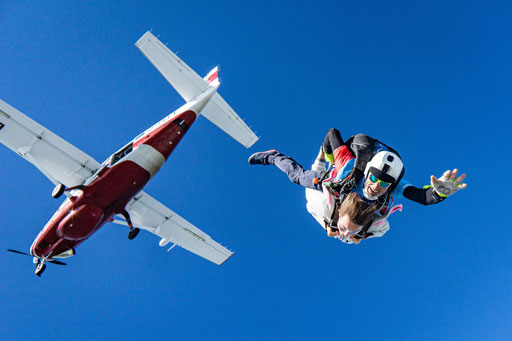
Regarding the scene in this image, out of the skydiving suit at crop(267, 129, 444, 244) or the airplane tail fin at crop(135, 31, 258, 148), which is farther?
the airplane tail fin at crop(135, 31, 258, 148)

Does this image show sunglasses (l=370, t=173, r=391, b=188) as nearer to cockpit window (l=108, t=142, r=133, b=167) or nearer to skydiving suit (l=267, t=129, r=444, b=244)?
skydiving suit (l=267, t=129, r=444, b=244)

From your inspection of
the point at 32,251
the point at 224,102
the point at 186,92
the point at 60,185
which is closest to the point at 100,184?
the point at 60,185

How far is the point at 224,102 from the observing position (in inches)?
673

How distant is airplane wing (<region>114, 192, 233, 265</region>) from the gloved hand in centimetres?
1462

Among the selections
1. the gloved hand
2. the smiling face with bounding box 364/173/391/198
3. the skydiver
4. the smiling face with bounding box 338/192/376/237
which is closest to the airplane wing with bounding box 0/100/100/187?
the skydiver

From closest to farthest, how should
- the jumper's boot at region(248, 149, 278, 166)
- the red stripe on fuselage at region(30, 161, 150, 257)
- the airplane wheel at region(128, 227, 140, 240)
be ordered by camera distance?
the jumper's boot at region(248, 149, 278, 166), the red stripe on fuselage at region(30, 161, 150, 257), the airplane wheel at region(128, 227, 140, 240)

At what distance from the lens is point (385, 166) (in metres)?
5.82

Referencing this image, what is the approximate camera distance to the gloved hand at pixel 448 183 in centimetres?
568

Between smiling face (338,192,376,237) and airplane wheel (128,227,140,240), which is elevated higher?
smiling face (338,192,376,237)

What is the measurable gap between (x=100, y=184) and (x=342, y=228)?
10.9 m

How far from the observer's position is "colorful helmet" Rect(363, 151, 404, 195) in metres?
5.77

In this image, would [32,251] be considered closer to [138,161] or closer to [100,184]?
[100,184]

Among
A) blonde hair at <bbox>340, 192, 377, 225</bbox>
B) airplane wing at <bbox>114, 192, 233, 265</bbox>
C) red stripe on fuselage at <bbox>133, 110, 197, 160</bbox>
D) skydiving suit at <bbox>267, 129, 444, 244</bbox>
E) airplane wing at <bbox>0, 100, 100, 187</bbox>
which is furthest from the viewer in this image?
airplane wing at <bbox>114, 192, 233, 265</bbox>

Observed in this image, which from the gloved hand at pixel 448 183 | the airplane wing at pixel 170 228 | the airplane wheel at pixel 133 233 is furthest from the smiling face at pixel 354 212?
the airplane wing at pixel 170 228
